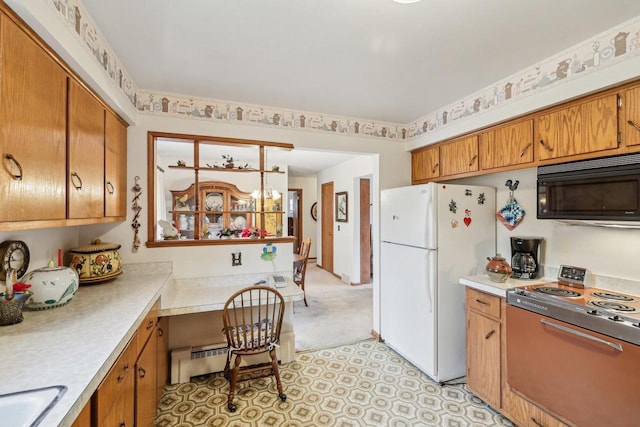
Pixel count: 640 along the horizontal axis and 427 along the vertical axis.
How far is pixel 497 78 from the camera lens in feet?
7.21

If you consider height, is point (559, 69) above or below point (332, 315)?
above

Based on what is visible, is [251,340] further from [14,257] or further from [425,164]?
[425,164]

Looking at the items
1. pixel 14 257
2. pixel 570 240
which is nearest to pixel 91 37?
pixel 14 257

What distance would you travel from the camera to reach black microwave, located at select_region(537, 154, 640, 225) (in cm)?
160

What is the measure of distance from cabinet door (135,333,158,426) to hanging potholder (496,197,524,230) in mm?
2843

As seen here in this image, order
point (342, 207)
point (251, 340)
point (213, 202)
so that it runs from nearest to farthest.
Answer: point (251, 340) → point (213, 202) → point (342, 207)

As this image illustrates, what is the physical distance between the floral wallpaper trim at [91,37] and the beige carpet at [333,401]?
7.68 feet

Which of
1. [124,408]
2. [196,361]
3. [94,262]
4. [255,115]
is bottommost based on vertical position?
→ [196,361]

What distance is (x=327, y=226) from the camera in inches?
273

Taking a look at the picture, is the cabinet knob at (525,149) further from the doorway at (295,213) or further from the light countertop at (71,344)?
the doorway at (295,213)

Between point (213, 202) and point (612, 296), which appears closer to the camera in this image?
point (612, 296)

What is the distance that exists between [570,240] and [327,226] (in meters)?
5.07

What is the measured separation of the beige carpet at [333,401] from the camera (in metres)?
2.02

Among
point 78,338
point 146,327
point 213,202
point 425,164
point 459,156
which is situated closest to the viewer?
point 78,338
